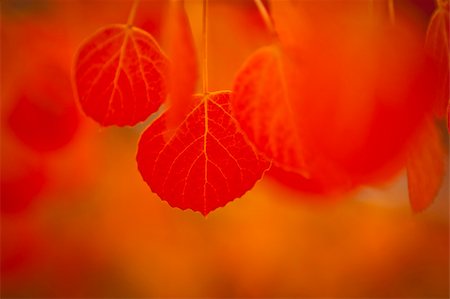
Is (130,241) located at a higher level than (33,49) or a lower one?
lower

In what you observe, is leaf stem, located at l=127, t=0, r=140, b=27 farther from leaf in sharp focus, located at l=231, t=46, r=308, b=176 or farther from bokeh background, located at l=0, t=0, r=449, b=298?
leaf in sharp focus, located at l=231, t=46, r=308, b=176

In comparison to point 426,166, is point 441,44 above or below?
above

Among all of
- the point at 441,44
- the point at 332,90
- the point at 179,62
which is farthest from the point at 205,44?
the point at 441,44

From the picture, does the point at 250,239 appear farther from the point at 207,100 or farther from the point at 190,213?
the point at 207,100

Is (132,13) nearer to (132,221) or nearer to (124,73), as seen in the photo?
(124,73)

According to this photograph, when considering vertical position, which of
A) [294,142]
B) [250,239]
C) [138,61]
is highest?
[138,61]

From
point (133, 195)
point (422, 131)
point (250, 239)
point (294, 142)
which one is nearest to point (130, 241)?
point (133, 195)
